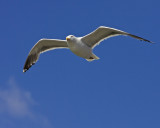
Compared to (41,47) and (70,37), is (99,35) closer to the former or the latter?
(70,37)

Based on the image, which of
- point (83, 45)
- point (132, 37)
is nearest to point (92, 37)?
point (83, 45)

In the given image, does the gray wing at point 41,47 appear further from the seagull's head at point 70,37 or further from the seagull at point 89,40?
the seagull's head at point 70,37

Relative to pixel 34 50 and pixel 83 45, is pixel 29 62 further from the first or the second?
pixel 83 45

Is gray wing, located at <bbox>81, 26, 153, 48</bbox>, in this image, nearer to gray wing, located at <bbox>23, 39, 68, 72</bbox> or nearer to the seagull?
the seagull

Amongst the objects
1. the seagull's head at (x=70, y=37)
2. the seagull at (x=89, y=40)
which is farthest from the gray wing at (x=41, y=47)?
the seagull's head at (x=70, y=37)

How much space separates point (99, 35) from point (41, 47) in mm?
2975

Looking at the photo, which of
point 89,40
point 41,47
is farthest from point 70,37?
point 41,47

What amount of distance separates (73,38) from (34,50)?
2.75m

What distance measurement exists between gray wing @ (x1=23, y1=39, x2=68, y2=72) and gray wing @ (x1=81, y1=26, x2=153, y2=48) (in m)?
1.31

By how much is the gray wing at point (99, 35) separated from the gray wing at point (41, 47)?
131cm

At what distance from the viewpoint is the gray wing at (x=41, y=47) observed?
14.9m

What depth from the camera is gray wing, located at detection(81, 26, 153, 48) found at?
13.3 m

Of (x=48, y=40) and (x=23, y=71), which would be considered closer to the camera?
(x=48, y=40)

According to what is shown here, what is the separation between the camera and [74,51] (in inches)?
528
